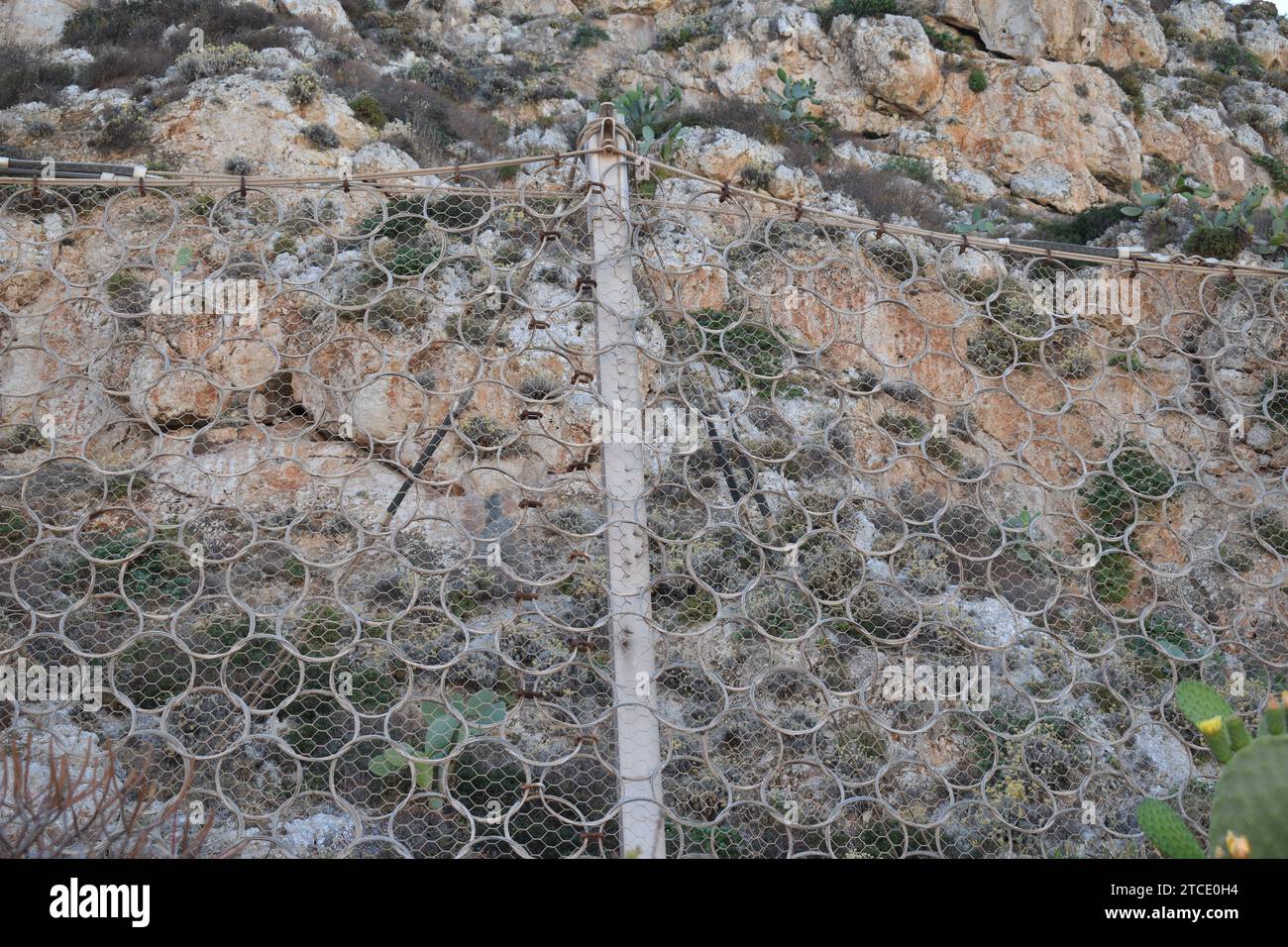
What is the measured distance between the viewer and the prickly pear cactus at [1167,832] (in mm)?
2531

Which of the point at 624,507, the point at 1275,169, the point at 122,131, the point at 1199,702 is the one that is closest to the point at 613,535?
the point at 624,507

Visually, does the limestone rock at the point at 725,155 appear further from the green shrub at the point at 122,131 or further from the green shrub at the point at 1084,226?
the green shrub at the point at 122,131

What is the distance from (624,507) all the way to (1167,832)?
5.78 feet

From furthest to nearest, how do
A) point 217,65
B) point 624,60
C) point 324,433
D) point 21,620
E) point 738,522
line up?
point 624,60 → point 217,65 → point 324,433 → point 21,620 → point 738,522

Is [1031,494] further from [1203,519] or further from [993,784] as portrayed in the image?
[993,784]

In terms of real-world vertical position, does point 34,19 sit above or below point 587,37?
below

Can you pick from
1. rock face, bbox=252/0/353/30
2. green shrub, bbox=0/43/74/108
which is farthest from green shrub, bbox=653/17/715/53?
green shrub, bbox=0/43/74/108

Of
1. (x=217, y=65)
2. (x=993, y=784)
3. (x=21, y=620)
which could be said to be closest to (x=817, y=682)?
(x=993, y=784)

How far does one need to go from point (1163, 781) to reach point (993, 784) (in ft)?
2.67

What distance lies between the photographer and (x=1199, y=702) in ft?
9.13

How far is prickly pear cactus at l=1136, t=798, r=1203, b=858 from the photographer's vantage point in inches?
99.7

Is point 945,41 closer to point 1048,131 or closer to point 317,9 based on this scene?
point 1048,131

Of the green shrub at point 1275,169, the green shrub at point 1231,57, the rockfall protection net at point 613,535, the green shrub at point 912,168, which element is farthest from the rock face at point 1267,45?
the rockfall protection net at point 613,535

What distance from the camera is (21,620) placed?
545 centimetres
